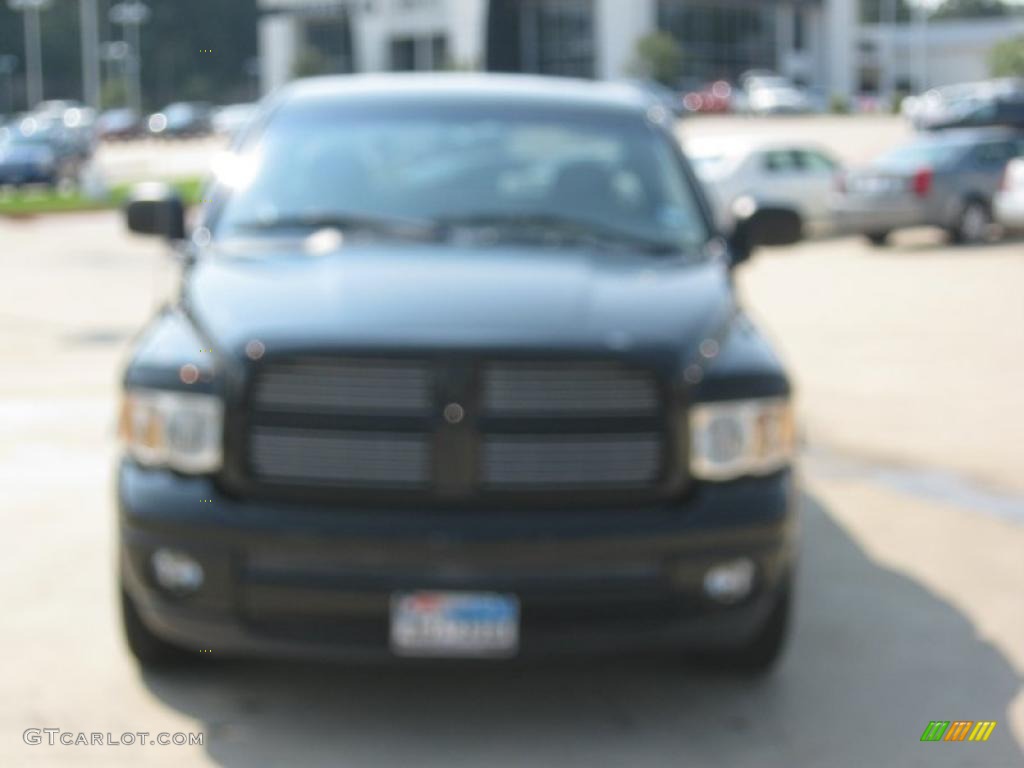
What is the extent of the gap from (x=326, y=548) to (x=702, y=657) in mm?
1413

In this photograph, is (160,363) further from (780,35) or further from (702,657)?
(780,35)

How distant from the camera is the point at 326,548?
4.07 m

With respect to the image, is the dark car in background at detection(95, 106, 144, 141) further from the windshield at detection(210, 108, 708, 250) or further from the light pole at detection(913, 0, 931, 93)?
the windshield at detection(210, 108, 708, 250)

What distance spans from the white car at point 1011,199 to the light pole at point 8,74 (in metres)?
103

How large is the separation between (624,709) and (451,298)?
1275 millimetres

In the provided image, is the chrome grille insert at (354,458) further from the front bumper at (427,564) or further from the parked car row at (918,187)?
the parked car row at (918,187)

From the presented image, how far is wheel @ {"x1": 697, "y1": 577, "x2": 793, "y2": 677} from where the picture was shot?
4.67m

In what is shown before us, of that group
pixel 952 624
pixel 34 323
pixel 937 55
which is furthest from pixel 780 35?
pixel 952 624

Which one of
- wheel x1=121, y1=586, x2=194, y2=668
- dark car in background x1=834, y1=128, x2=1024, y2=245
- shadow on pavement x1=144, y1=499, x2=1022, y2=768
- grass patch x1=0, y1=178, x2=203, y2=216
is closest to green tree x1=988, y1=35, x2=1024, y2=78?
grass patch x1=0, y1=178, x2=203, y2=216

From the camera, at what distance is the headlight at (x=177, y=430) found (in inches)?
166

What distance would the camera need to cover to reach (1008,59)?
245 feet

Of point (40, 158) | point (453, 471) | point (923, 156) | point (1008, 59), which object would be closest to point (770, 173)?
point (923, 156)

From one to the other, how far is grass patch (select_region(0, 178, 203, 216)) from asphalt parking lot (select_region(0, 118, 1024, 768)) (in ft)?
57.2

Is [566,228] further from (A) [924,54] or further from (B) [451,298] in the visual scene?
(A) [924,54]
